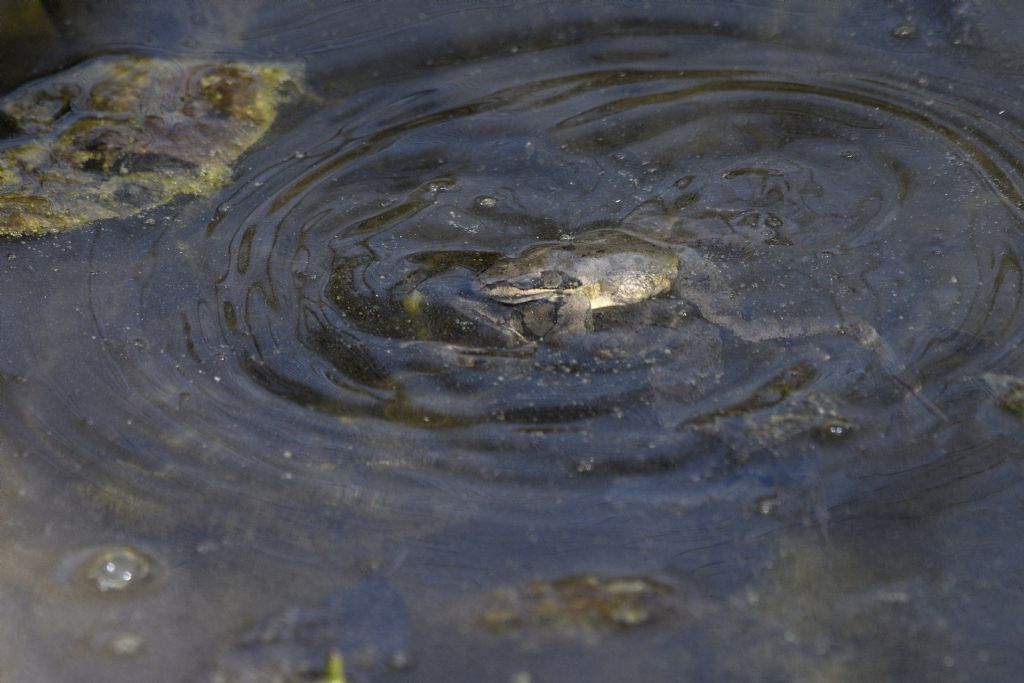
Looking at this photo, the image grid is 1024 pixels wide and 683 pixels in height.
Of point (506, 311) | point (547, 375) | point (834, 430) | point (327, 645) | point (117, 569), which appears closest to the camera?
point (327, 645)

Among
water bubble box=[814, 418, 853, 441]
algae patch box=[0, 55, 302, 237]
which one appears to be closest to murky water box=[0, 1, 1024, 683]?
water bubble box=[814, 418, 853, 441]

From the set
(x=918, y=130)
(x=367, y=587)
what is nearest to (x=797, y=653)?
(x=367, y=587)

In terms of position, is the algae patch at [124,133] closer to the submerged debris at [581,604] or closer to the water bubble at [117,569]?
the water bubble at [117,569]

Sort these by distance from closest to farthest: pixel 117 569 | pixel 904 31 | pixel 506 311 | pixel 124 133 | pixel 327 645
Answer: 1. pixel 327 645
2. pixel 117 569
3. pixel 506 311
4. pixel 124 133
5. pixel 904 31

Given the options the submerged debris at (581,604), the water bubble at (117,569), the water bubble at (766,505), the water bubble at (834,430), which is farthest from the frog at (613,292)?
the water bubble at (117,569)

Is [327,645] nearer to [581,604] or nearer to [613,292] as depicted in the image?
[581,604]

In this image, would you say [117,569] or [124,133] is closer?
[117,569]

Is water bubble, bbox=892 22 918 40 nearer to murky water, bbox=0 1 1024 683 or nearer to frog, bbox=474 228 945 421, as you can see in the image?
murky water, bbox=0 1 1024 683

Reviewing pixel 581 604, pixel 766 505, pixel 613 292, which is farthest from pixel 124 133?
pixel 766 505
